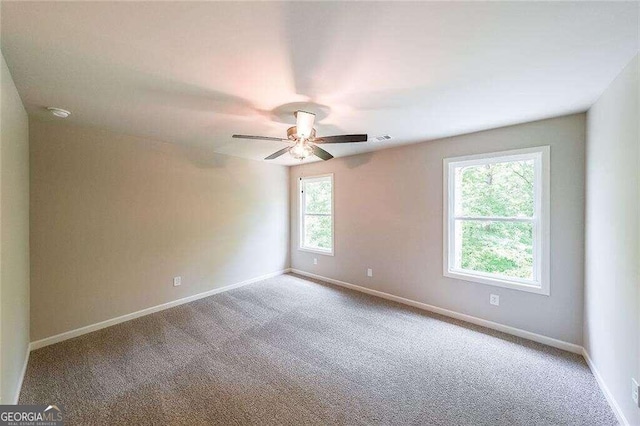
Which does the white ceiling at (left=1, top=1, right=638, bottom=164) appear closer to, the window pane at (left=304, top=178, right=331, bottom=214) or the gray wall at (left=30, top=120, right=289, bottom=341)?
the gray wall at (left=30, top=120, right=289, bottom=341)

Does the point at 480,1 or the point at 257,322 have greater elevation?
the point at 480,1

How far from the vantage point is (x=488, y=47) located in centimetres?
141

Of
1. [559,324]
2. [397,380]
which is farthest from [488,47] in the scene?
[559,324]

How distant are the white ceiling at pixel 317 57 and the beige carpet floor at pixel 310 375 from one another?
235cm

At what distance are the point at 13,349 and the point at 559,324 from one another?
469 cm

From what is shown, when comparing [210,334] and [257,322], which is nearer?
[210,334]

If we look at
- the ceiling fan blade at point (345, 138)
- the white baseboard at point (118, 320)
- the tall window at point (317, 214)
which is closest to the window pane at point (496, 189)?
the ceiling fan blade at point (345, 138)

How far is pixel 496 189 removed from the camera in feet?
9.59

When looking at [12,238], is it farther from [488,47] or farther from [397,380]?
[488,47]

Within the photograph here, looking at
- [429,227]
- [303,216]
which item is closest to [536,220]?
[429,227]

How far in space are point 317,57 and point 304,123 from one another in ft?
2.61

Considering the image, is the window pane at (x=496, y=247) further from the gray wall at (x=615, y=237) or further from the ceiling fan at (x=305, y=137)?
the ceiling fan at (x=305, y=137)

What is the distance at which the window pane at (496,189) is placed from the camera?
2721mm

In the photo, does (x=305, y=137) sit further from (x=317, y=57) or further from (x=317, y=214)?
(x=317, y=214)
